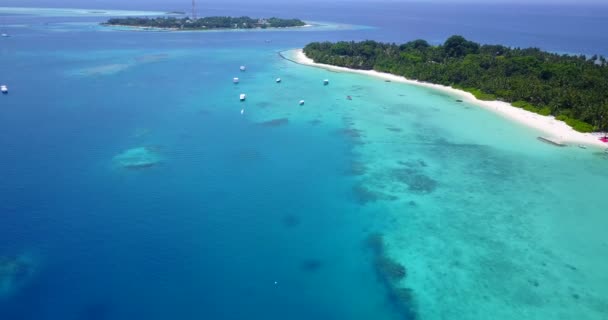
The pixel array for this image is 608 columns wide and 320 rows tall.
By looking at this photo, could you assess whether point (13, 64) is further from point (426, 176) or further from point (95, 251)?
point (426, 176)

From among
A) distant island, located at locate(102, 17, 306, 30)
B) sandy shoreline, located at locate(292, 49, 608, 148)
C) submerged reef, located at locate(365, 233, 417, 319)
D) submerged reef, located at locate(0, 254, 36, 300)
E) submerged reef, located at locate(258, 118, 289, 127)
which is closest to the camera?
submerged reef, located at locate(0, 254, 36, 300)

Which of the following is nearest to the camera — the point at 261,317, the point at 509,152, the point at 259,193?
the point at 261,317

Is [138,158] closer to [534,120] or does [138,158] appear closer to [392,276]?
[392,276]

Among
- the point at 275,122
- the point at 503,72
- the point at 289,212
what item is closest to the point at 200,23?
the point at 503,72

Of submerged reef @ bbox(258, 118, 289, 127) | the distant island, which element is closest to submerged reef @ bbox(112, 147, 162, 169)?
submerged reef @ bbox(258, 118, 289, 127)

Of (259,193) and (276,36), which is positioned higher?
(276,36)

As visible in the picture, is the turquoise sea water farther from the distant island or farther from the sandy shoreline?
the distant island

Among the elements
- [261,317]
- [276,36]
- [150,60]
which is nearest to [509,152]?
[261,317]
